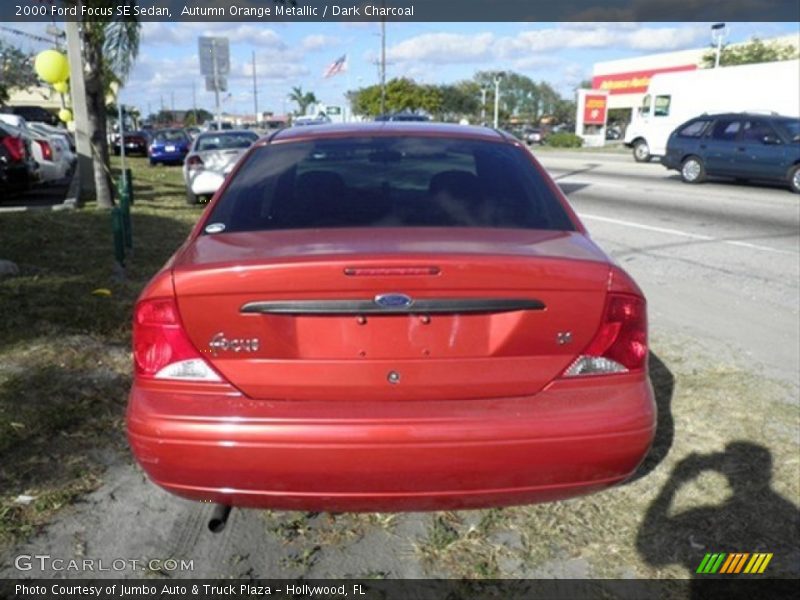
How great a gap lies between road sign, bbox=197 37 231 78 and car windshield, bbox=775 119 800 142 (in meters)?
16.6

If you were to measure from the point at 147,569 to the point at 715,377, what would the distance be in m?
3.58

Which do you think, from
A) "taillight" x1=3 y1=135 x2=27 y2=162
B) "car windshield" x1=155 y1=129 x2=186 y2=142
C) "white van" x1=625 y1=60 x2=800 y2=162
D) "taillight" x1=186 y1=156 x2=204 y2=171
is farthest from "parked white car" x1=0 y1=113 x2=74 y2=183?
"white van" x1=625 y1=60 x2=800 y2=162

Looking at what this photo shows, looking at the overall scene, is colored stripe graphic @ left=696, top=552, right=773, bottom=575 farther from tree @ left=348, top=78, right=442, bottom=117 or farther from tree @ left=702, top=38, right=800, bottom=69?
tree @ left=348, top=78, right=442, bottom=117

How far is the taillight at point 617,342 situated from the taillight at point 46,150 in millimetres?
14450

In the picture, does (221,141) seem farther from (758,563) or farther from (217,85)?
(758,563)

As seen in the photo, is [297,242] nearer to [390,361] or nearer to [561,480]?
[390,361]

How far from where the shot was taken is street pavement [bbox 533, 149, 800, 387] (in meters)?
5.54

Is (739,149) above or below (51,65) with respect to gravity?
below

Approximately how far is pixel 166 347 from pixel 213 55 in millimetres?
22880

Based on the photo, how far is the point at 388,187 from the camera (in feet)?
10.8

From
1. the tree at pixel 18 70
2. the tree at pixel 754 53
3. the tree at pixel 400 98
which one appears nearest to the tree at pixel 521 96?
the tree at pixel 400 98

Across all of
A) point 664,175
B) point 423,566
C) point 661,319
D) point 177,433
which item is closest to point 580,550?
point 423,566

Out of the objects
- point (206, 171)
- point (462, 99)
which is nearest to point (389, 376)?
point (206, 171)

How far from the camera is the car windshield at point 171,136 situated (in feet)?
96.1
